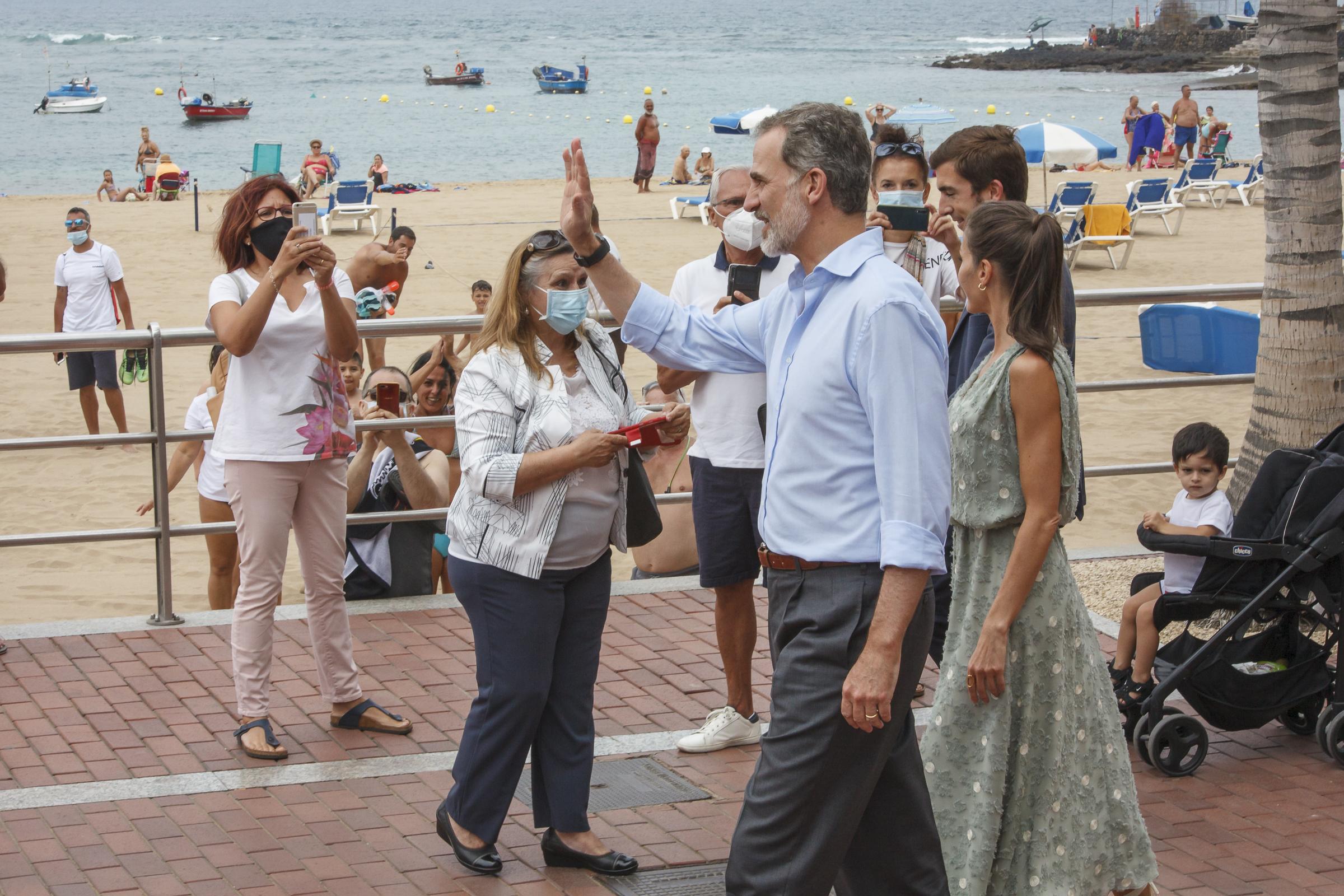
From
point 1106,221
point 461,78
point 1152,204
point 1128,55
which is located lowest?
point 1106,221

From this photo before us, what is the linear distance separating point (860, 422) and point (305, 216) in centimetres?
257

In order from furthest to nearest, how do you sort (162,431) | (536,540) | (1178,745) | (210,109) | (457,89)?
(457,89)
(210,109)
(162,431)
(1178,745)
(536,540)

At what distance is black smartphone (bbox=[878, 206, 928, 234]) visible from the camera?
13.2 ft

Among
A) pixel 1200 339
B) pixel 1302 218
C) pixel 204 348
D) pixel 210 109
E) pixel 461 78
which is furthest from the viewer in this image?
pixel 461 78

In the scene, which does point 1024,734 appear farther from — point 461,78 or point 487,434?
point 461,78

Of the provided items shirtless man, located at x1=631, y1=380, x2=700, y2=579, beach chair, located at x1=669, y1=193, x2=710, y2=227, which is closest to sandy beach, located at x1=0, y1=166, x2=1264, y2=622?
beach chair, located at x1=669, y1=193, x2=710, y2=227

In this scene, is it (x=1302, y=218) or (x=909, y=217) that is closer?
(x=909, y=217)

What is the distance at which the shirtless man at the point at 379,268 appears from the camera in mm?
7566

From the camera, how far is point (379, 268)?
852 centimetres

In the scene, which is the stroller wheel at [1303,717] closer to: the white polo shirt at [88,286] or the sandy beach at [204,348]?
the sandy beach at [204,348]

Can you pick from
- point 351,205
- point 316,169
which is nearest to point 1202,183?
point 351,205

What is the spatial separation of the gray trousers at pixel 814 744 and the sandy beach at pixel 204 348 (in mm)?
4991

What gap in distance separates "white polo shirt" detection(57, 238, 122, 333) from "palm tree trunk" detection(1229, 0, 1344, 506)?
986cm


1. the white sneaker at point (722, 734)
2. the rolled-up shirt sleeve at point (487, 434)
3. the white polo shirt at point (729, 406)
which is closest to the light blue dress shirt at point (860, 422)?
the rolled-up shirt sleeve at point (487, 434)
